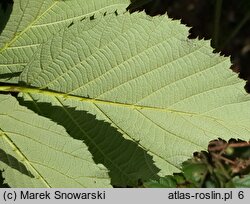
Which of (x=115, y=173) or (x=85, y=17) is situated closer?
(x=85, y=17)

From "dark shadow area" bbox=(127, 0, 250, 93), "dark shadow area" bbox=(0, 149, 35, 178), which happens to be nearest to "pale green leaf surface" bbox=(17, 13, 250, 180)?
"dark shadow area" bbox=(0, 149, 35, 178)

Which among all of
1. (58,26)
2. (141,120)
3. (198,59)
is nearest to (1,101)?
(58,26)

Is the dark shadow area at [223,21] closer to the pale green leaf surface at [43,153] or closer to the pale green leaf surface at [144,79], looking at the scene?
the pale green leaf surface at [144,79]

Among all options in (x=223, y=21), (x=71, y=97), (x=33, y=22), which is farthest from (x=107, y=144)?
(x=223, y=21)


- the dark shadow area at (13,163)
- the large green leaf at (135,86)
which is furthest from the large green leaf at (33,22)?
the dark shadow area at (13,163)

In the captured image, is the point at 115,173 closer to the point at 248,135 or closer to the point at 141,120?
the point at 141,120

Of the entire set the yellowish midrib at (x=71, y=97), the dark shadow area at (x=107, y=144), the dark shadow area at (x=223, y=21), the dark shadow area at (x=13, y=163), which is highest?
the dark shadow area at (x=223, y=21)
